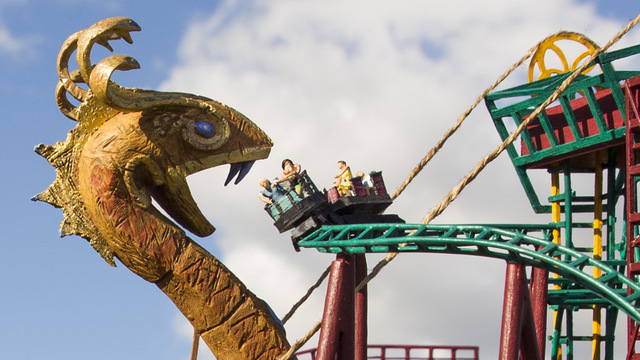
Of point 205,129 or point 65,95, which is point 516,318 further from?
point 65,95

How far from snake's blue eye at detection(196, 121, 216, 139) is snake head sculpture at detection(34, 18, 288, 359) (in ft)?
0.04

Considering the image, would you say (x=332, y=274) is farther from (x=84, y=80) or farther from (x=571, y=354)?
(x=571, y=354)

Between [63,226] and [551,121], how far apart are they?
7.73 m

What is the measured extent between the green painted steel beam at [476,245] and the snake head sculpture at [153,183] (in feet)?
4.04

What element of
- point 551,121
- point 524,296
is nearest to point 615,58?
point 551,121

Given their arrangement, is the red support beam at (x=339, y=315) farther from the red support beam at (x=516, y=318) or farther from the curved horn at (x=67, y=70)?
the curved horn at (x=67, y=70)

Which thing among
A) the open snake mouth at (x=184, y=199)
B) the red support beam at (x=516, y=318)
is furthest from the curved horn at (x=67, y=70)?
the red support beam at (x=516, y=318)

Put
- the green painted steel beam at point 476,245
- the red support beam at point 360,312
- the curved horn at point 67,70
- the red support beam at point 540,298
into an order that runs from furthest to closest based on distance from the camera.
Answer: the red support beam at point 540,298 → the red support beam at point 360,312 → the curved horn at point 67,70 → the green painted steel beam at point 476,245

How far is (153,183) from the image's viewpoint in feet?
44.2

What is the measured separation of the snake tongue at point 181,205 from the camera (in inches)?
531

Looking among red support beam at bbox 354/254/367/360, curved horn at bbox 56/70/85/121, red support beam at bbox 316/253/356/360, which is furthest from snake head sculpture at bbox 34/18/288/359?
red support beam at bbox 354/254/367/360

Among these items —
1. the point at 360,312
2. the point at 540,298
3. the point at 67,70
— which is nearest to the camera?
the point at 67,70

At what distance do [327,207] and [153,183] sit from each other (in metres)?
2.09

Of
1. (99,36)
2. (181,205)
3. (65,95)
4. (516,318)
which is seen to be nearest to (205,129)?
(181,205)
